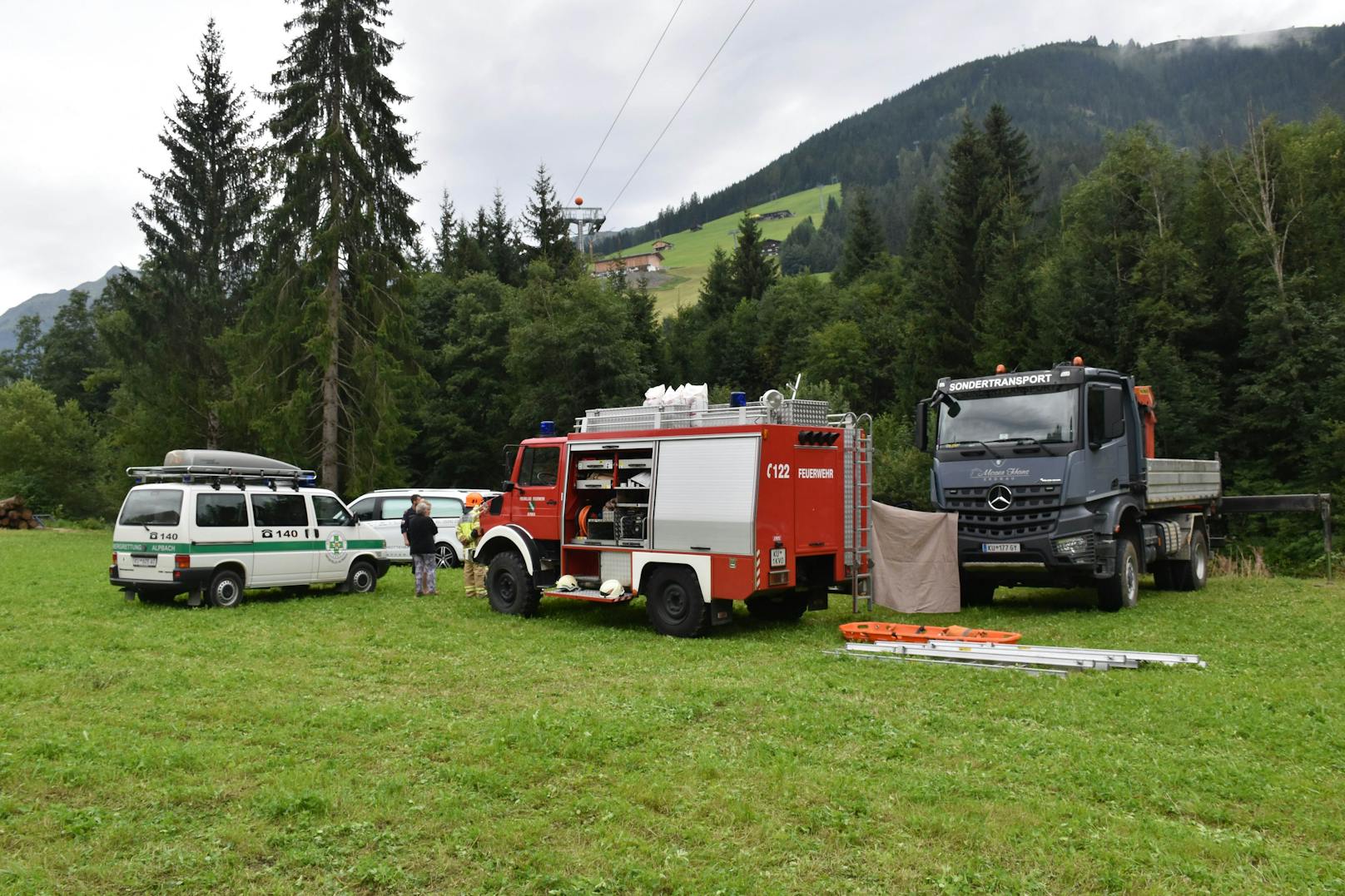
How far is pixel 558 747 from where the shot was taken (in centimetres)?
643

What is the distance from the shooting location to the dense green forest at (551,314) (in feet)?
92.3

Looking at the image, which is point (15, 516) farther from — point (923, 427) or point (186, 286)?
point (923, 427)

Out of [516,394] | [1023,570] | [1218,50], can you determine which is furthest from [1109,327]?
[1218,50]

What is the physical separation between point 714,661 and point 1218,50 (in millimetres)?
207845

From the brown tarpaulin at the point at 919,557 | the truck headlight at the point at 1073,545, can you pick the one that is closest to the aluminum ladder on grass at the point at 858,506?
the brown tarpaulin at the point at 919,557

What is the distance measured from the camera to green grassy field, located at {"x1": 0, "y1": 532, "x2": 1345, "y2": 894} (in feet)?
14.9

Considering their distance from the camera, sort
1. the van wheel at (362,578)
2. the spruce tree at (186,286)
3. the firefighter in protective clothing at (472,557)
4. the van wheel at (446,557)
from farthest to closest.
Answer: the spruce tree at (186,286)
the van wheel at (446,557)
the van wheel at (362,578)
the firefighter in protective clothing at (472,557)

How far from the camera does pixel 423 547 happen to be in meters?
16.2

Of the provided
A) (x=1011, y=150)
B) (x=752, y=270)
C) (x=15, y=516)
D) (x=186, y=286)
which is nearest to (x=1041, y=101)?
(x=752, y=270)

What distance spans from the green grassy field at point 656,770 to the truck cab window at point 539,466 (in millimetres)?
3413

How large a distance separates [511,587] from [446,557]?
7.99 m

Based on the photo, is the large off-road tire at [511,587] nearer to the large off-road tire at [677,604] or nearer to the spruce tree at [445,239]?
the large off-road tire at [677,604]

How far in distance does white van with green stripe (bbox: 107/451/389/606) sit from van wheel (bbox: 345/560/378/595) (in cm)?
24

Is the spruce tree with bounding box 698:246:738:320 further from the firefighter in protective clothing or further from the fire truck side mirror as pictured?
the fire truck side mirror
